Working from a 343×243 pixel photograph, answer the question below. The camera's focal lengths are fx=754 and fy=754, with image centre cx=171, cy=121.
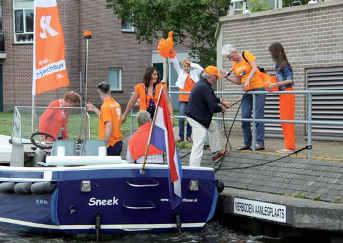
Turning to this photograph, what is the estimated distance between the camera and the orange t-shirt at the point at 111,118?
11508 millimetres

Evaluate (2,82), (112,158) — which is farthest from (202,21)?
(112,158)

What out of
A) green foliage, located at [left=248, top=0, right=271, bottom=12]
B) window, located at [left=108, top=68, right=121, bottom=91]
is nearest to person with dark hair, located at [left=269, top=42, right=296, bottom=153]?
green foliage, located at [left=248, top=0, right=271, bottom=12]

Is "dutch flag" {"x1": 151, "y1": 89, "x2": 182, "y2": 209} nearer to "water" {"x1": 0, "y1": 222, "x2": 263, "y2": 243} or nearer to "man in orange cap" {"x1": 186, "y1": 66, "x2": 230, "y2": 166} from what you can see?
"water" {"x1": 0, "y1": 222, "x2": 263, "y2": 243}

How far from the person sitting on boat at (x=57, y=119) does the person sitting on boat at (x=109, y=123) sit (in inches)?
14.2

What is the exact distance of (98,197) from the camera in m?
9.98

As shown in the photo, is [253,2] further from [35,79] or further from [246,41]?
[35,79]

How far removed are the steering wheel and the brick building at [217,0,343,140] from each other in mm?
5332

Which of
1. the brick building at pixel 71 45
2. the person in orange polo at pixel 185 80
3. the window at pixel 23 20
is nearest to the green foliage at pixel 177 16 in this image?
the brick building at pixel 71 45

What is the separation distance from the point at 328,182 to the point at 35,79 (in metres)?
5.27

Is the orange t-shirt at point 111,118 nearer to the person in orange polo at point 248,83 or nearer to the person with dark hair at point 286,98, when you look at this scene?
the person in orange polo at point 248,83

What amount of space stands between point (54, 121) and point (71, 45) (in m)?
24.9

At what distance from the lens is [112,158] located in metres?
10.6

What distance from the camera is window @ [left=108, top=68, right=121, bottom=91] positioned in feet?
127

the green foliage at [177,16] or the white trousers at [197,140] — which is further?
the green foliage at [177,16]
